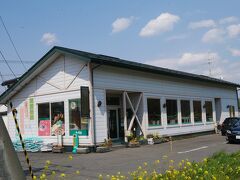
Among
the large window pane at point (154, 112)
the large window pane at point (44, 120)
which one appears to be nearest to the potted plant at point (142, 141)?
the large window pane at point (154, 112)

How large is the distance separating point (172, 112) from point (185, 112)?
6.88 ft

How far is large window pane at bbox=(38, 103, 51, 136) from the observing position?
20.1 meters

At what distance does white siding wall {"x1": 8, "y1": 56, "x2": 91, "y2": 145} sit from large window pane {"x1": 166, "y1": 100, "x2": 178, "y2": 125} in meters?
8.28

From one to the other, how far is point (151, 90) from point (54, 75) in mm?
6614

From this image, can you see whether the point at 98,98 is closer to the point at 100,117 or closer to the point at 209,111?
the point at 100,117

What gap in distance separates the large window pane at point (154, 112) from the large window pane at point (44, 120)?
21.5 feet

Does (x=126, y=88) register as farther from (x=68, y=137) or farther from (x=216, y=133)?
(x=216, y=133)

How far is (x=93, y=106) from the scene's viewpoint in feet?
56.7

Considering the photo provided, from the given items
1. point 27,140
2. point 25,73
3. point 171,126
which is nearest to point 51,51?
point 25,73

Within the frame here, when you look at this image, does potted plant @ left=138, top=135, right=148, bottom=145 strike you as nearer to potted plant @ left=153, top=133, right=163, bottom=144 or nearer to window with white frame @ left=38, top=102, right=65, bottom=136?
potted plant @ left=153, top=133, right=163, bottom=144

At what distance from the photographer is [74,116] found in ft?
59.9

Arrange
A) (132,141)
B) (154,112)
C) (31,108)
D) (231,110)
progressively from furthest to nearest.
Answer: (231,110) → (154,112) → (31,108) → (132,141)

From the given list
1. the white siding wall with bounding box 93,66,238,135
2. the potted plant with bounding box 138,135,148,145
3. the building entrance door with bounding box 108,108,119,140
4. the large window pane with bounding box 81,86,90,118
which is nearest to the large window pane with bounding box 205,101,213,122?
the white siding wall with bounding box 93,66,238,135

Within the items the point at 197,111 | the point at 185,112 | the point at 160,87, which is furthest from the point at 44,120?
the point at 197,111
